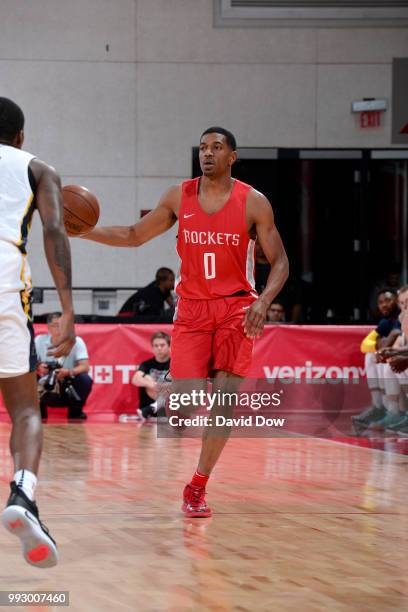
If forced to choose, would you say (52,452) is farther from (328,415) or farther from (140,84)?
(140,84)

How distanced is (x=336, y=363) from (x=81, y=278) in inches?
190

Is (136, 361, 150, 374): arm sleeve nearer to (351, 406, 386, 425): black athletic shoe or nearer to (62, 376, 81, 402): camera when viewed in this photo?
(62, 376, 81, 402): camera

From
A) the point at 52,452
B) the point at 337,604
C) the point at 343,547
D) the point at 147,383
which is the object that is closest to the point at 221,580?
the point at 337,604

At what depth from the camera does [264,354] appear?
1016 centimetres

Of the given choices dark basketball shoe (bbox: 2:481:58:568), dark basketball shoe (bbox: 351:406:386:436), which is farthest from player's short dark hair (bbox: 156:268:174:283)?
dark basketball shoe (bbox: 2:481:58:568)

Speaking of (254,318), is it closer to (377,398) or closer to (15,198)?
(15,198)

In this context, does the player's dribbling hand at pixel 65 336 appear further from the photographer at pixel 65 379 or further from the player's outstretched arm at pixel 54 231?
the photographer at pixel 65 379

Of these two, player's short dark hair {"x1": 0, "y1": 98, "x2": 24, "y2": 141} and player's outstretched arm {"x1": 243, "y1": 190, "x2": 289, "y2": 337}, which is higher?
player's short dark hair {"x1": 0, "y1": 98, "x2": 24, "y2": 141}

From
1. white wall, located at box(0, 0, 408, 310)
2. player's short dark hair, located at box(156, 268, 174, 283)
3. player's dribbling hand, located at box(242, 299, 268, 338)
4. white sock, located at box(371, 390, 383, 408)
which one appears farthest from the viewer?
white wall, located at box(0, 0, 408, 310)

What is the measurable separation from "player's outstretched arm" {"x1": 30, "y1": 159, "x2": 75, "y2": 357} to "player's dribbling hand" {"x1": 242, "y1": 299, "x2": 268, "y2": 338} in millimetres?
1522

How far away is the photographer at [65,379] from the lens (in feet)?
Result: 32.8

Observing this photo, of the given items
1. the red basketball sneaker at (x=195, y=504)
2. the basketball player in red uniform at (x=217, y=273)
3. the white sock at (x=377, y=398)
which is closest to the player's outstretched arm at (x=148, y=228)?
the basketball player in red uniform at (x=217, y=273)

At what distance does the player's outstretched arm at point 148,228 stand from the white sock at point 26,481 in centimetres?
210

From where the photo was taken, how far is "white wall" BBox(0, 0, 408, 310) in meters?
13.6
